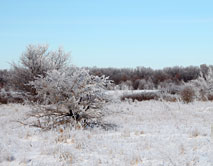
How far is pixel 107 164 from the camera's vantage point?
4.44 metres

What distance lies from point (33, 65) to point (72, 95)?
13898 millimetres

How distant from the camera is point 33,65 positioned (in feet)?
69.3

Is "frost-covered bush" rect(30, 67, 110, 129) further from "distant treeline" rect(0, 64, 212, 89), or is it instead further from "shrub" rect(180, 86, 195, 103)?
"distant treeline" rect(0, 64, 212, 89)

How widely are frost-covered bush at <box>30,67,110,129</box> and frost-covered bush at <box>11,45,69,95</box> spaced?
1264cm

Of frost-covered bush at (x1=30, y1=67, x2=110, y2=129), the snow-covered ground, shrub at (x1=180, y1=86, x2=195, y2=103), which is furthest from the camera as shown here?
shrub at (x1=180, y1=86, x2=195, y2=103)

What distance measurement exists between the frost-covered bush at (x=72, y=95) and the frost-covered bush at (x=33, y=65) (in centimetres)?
1264

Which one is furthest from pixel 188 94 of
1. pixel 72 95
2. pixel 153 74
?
pixel 153 74

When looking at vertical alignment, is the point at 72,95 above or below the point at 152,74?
below

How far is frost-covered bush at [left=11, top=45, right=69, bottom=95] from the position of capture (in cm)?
2097

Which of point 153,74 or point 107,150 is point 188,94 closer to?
point 107,150

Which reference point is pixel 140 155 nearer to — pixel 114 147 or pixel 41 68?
pixel 114 147

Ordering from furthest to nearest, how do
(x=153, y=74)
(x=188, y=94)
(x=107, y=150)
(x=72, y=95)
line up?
(x=153, y=74), (x=188, y=94), (x=72, y=95), (x=107, y=150)

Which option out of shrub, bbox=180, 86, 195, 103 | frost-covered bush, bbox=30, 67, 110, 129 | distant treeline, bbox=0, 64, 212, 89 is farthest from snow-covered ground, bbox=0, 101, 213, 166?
distant treeline, bbox=0, 64, 212, 89

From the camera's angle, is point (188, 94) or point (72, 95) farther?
point (188, 94)
